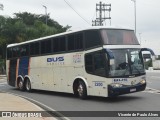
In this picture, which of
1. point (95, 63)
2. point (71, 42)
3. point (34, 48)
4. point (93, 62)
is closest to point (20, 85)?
point (34, 48)

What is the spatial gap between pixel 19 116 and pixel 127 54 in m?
7.04

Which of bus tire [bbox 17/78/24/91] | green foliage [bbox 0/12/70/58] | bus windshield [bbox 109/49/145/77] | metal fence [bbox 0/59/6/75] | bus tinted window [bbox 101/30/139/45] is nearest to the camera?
bus windshield [bbox 109/49/145/77]

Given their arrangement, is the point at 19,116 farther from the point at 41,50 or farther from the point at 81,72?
the point at 41,50

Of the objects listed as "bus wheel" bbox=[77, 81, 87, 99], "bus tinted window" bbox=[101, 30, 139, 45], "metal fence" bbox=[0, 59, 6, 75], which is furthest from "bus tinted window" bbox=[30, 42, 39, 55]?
"metal fence" bbox=[0, 59, 6, 75]

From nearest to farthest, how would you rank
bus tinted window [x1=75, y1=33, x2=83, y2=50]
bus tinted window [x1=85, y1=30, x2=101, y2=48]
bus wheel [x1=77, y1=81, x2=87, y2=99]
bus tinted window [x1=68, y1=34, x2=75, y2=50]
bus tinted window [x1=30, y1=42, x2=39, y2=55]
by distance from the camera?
1. bus tinted window [x1=85, y1=30, x2=101, y2=48]
2. bus wheel [x1=77, y1=81, x2=87, y2=99]
3. bus tinted window [x1=75, y1=33, x2=83, y2=50]
4. bus tinted window [x1=68, y1=34, x2=75, y2=50]
5. bus tinted window [x1=30, y1=42, x2=39, y2=55]

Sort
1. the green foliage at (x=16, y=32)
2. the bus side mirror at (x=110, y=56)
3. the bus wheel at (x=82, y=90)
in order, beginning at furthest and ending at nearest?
the green foliage at (x=16, y=32) < the bus wheel at (x=82, y=90) < the bus side mirror at (x=110, y=56)

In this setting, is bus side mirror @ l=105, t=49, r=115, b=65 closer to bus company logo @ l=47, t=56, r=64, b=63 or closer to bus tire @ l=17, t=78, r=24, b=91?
bus company logo @ l=47, t=56, r=64, b=63

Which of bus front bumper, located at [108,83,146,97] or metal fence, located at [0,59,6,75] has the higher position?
metal fence, located at [0,59,6,75]

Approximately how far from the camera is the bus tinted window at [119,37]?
1838 cm

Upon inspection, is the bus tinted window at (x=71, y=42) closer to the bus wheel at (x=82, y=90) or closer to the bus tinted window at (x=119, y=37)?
the bus wheel at (x=82, y=90)

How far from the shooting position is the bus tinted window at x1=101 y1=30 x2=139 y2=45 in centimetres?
1838

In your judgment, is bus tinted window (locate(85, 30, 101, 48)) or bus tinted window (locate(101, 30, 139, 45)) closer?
bus tinted window (locate(101, 30, 139, 45))

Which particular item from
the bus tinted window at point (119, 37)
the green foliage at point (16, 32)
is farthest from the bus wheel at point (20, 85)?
the green foliage at point (16, 32)

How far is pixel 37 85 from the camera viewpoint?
83.8 ft
